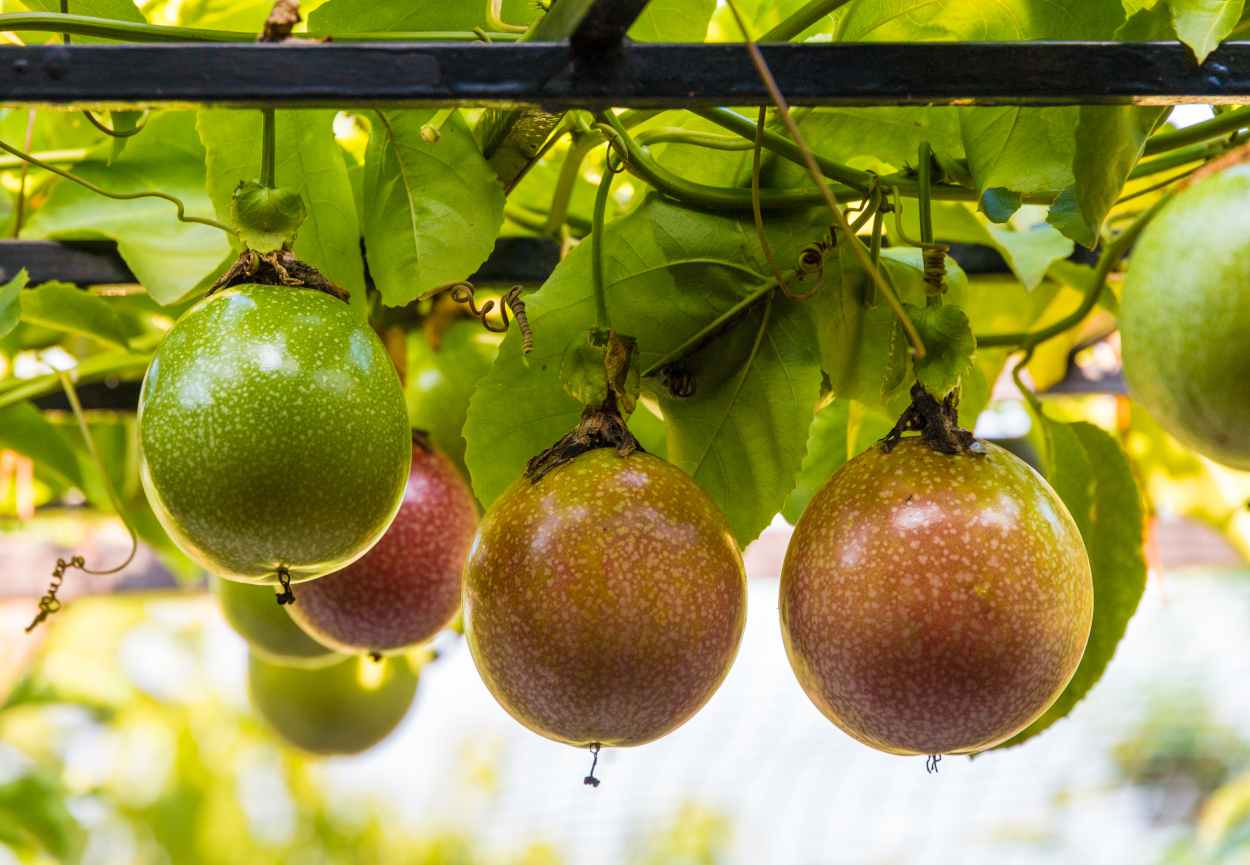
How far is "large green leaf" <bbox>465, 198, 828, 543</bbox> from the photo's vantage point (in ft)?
2.17

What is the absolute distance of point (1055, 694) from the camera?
527 millimetres

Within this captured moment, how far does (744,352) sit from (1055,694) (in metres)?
0.23

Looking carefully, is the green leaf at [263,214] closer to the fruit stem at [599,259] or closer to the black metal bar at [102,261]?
Result: the fruit stem at [599,259]

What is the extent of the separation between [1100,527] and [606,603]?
0.40 meters

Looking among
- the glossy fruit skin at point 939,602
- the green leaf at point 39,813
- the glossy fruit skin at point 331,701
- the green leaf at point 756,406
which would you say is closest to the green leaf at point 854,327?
the green leaf at point 756,406

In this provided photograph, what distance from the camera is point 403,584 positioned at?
77 centimetres

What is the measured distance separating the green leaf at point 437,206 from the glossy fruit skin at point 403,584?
0.17 metres

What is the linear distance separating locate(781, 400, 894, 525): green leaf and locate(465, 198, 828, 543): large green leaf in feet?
0.58

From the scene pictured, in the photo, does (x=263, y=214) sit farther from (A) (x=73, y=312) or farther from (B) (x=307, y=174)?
(A) (x=73, y=312)

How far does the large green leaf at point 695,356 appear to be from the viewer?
66 cm

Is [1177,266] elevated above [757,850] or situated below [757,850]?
above

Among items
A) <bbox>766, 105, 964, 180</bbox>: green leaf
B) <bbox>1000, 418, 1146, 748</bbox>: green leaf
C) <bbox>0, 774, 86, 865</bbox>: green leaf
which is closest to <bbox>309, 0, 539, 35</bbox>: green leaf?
<bbox>766, 105, 964, 180</bbox>: green leaf

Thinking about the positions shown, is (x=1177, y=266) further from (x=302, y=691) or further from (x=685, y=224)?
(x=302, y=691)

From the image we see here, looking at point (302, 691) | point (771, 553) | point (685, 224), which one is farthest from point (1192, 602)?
point (685, 224)
